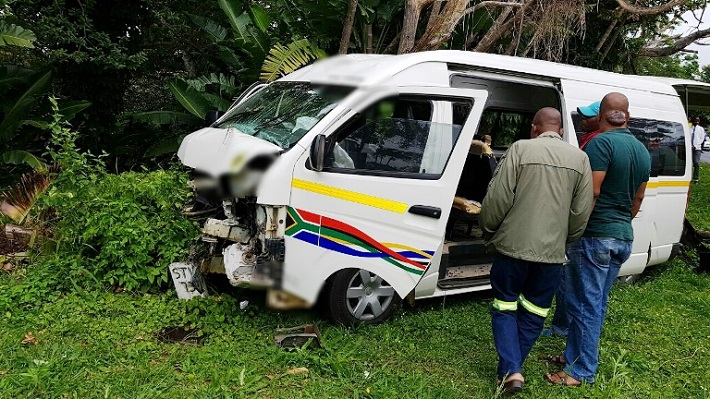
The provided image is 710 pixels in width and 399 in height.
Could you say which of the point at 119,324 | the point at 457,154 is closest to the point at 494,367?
the point at 457,154

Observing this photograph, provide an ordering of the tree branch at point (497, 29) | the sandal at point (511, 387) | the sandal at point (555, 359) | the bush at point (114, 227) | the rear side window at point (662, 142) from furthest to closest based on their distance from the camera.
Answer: the tree branch at point (497, 29) < the rear side window at point (662, 142) < the bush at point (114, 227) < the sandal at point (555, 359) < the sandal at point (511, 387)

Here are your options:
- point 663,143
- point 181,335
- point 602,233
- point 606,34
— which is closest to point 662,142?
point 663,143

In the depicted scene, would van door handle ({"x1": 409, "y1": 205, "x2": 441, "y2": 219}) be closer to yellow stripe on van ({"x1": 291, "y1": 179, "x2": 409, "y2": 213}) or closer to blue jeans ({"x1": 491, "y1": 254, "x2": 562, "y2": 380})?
yellow stripe on van ({"x1": 291, "y1": 179, "x2": 409, "y2": 213})

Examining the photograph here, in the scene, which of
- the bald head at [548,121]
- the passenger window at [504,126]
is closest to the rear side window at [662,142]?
the passenger window at [504,126]

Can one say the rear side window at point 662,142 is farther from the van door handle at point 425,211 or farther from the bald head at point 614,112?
the van door handle at point 425,211

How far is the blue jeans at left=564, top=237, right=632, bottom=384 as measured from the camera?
348cm

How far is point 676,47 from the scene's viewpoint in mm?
11602

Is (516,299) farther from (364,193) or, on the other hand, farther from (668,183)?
(668,183)

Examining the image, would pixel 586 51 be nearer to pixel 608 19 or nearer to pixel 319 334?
pixel 608 19

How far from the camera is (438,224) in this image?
3.78m

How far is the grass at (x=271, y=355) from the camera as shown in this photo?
3.19 m

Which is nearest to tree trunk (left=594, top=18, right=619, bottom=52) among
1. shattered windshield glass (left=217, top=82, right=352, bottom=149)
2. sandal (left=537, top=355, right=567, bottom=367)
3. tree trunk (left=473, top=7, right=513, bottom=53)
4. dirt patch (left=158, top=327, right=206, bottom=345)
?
tree trunk (left=473, top=7, right=513, bottom=53)

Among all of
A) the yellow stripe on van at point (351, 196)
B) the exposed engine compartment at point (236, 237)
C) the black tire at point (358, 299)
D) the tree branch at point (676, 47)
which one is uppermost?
the tree branch at point (676, 47)

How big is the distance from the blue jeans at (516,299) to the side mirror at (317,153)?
126 centimetres
